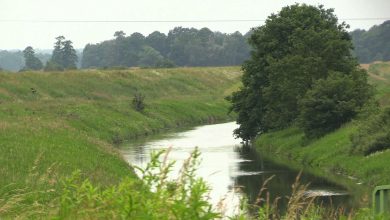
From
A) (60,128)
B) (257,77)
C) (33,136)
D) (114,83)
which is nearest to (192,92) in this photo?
(114,83)

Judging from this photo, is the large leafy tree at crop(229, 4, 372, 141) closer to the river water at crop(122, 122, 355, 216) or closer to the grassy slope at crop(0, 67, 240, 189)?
the river water at crop(122, 122, 355, 216)

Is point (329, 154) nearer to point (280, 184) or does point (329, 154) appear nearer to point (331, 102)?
point (331, 102)

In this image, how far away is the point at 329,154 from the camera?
137 feet

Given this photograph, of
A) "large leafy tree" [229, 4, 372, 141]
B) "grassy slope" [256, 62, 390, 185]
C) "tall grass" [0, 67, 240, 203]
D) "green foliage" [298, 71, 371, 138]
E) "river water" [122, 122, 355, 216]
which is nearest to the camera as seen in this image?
"tall grass" [0, 67, 240, 203]

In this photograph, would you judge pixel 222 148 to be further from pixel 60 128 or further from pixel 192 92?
pixel 192 92

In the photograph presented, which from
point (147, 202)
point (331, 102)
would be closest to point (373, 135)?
point (331, 102)

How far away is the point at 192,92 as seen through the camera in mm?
112438

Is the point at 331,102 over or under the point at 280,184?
over

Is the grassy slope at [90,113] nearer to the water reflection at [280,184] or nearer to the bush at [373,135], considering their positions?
the water reflection at [280,184]

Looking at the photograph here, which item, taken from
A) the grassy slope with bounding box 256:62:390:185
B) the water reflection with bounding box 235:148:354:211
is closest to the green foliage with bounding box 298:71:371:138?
the grassy slope with bounding box 256:62:390:185

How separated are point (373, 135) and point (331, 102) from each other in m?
7.55

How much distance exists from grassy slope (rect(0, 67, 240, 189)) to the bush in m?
12.6

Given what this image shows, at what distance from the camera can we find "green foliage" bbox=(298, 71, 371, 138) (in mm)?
45656

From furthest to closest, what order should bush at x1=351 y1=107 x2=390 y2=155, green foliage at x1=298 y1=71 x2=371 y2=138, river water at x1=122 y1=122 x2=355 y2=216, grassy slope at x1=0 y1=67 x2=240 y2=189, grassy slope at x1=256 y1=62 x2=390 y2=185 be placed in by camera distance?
1. green foliage at x1=298 y1=71 x2=371 y2=138
2. bush at x1=351 y1=107 x2=390 y2=155
3. grassy slope at x1=256 y1=62 x2=390 y2=185
4. grassy slope at x1=0 y1=67 x2=240 y2=189
5. river water at x1=122 y1=122 x2=355 y2=216
